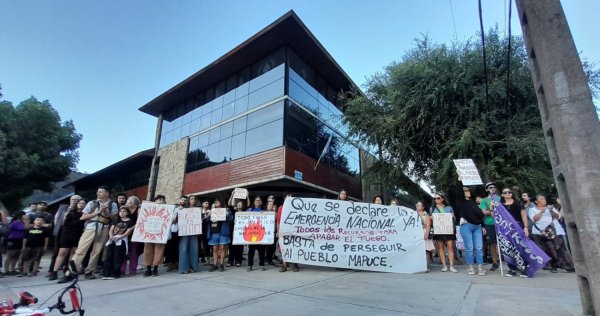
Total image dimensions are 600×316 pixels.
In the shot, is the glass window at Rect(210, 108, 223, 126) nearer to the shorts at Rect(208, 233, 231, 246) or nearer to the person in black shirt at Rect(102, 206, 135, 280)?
the shorts at Rect(208, 233, 231, 246)

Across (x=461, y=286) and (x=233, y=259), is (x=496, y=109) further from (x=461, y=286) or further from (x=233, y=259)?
(x=233, y=259)

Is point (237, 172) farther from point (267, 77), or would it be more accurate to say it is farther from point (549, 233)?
point (549, 233)

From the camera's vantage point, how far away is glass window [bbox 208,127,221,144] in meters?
20.8

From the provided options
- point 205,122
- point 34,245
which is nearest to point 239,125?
point 205,122

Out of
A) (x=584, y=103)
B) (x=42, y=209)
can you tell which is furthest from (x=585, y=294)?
(x=42, y=209)

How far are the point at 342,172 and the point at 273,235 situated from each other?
1466cm

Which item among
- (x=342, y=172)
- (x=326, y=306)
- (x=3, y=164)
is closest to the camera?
(x=326, y=306)

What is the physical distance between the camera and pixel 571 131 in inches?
110

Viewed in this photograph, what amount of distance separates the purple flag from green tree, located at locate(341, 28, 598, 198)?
20.8 feet

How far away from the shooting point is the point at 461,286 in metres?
5.20

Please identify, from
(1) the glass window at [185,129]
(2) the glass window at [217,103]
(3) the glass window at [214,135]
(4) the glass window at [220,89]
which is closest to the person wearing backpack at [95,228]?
(3) the glass window at [214,135]

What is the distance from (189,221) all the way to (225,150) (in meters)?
12.7

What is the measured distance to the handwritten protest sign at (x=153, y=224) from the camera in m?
6.85

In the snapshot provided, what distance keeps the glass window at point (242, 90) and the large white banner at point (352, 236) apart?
1376cm
